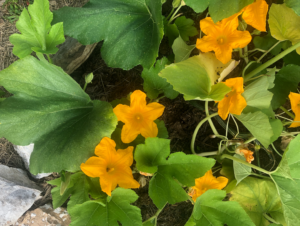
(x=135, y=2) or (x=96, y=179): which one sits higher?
(x=135, y=2)

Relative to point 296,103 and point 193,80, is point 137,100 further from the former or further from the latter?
point 296,103

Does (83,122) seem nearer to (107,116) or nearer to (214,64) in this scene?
(107,116)

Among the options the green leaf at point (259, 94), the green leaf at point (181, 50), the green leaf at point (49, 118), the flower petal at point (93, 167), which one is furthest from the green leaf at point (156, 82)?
the flower petal at point (93, 167)

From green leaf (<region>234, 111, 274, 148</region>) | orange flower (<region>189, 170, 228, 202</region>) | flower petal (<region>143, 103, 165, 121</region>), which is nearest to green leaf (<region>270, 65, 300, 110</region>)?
green leaf (<region>234, 111, 274, 148</region>)

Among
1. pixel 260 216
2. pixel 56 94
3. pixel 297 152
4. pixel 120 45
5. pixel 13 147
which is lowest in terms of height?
pixel 260 216

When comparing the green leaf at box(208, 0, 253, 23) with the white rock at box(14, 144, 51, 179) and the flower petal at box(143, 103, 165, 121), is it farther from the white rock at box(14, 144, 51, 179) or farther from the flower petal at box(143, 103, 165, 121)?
the white rock at box(14, 144, 51, 179)

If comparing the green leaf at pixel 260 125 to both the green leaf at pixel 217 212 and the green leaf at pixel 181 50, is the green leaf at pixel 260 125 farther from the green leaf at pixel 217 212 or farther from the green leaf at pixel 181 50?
the green leaf at pixel 181 50

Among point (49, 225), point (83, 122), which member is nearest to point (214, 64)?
point (83, 122)
